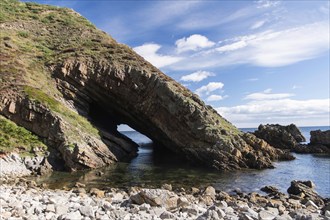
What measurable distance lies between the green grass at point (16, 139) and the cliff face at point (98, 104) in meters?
1.34

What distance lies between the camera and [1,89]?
44.9 meters

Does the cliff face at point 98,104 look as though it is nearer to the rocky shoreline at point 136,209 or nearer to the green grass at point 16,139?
the green grass at point 16,139

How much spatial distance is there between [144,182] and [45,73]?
29.7m

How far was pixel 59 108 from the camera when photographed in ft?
149

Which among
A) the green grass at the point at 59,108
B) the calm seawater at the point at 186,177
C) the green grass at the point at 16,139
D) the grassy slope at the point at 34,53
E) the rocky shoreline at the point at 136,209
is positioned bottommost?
the calm seawater at the point at 186,177

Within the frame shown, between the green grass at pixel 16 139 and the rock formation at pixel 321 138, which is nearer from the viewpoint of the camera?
the green grass at pixel 16 139

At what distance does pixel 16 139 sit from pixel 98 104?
2148 cm

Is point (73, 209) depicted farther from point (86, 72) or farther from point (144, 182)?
point (86, 72)

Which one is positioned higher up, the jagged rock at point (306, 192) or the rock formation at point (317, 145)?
the rock formation at point (317, 145)

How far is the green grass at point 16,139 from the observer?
122 ft

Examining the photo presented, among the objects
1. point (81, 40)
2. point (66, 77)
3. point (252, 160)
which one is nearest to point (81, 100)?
point (66, 77)

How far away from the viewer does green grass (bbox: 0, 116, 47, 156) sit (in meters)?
37.1

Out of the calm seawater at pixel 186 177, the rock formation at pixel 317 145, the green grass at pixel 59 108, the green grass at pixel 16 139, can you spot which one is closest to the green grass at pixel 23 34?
the green grass at pixel 59 108

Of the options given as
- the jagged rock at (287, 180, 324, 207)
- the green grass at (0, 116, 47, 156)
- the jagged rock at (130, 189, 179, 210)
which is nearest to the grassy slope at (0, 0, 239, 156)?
the green grass at (0, 116, 47, 156)
